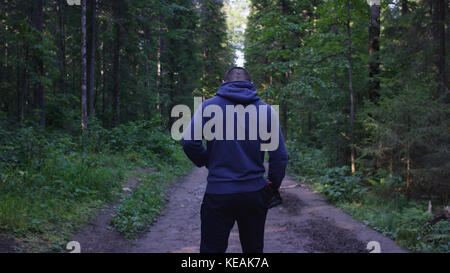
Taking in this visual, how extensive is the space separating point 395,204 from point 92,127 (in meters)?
11.6

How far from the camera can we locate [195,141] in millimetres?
2977

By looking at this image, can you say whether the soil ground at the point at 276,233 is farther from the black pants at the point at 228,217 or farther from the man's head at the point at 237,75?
the man's head at the point at 237,75

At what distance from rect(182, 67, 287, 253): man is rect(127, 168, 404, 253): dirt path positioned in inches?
111

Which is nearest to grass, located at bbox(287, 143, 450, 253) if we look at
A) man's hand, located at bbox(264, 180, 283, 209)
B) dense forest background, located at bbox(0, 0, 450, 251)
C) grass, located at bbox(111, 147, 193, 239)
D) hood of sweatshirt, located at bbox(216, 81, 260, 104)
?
dense forest background, located at bbox(0, 0, 450, 251)

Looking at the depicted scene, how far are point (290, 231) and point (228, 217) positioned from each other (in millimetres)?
4474

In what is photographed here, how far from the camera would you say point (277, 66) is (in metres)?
14.8

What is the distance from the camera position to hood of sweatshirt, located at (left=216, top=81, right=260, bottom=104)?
2.97 m

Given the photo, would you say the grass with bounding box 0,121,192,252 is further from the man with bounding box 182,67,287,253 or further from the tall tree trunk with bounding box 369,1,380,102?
the tall tree trunk with bounding box 369,1,380,102

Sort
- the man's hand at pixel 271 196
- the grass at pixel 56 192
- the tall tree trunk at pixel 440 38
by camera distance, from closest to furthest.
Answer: the man's hand at pixel 271 196 < the grass at pixel 56 192 < the tall tree trunk at pixel 440 38

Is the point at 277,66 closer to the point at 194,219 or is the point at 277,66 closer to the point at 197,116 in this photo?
the point at 194,219

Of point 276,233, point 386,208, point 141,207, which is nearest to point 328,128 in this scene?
point 386,208

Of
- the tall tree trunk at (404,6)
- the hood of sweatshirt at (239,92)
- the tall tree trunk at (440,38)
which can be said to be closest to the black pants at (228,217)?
the hood of sweatshirt at (239,92)

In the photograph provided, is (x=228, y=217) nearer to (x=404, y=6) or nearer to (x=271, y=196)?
(x=271, y=196)

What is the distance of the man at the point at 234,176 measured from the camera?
2.81 m
